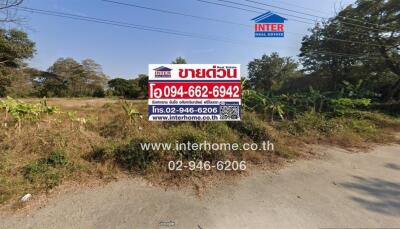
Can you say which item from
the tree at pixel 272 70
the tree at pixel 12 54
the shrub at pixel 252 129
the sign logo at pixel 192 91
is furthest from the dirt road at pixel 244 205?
the tree at pixel 272 70

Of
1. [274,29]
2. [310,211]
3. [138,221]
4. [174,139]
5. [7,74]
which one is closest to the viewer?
[138,221]

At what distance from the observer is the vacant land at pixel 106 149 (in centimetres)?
319

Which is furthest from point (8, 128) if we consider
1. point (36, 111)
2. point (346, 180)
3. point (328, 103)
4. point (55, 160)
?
point (328, 103)

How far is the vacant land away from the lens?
3188 millimetres

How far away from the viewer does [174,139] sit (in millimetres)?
3896

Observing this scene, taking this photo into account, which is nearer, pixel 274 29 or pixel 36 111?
pixel 36 111

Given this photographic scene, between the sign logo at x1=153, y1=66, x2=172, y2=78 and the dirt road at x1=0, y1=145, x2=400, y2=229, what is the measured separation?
7.77 feet

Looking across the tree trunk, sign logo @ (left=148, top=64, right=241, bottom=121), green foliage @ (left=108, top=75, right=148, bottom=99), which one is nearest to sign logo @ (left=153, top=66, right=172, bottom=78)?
sign logo @ (left=148, top=64, right=241, bottom=121)

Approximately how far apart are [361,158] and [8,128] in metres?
7.32

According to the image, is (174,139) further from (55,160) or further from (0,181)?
(0,181)

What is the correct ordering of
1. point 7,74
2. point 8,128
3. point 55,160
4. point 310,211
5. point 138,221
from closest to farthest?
point 138,221 → point 310,211 → point 55,160 → point 8,128 → point 7,74

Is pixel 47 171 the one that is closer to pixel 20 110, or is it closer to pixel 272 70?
pixel 20 110

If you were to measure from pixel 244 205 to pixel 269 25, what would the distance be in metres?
6.11

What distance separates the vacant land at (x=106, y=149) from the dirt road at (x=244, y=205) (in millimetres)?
314
